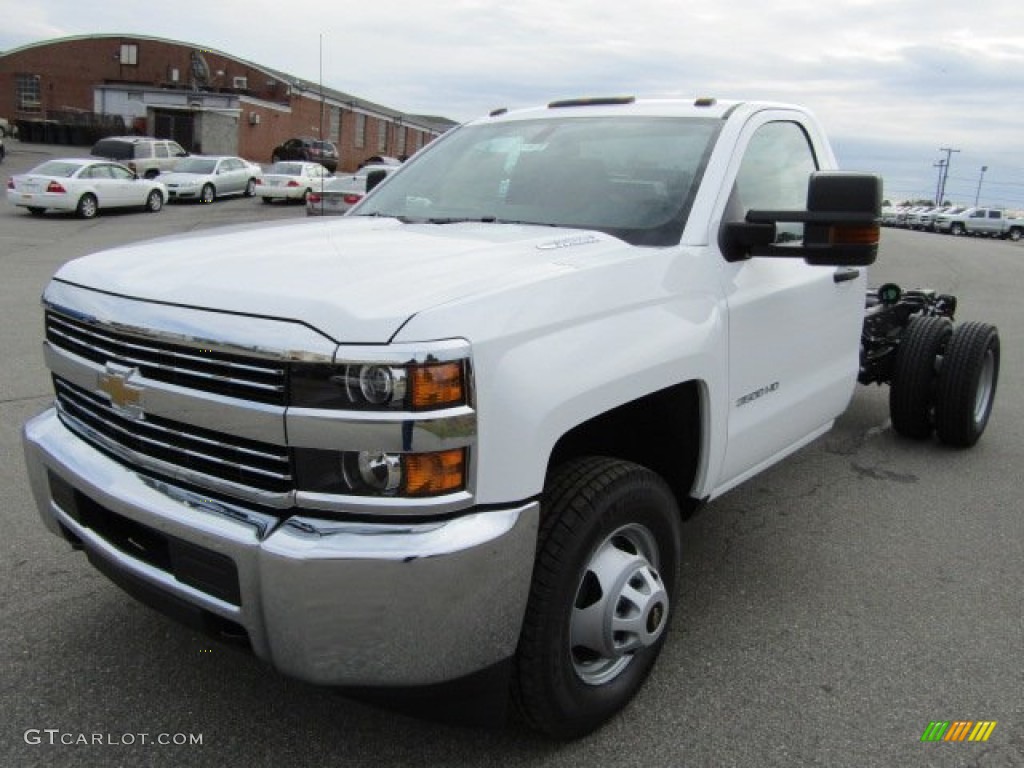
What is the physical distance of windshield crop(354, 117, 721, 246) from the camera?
3.25 meters

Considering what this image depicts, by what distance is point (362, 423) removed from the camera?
2041mm

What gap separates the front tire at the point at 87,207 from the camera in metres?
22.4

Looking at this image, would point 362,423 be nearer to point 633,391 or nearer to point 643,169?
point 633,391

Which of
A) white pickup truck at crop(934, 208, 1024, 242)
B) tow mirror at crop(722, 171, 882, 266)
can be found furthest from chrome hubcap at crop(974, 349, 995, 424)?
white pickup truck at crop(934, 208, 1024, 242)

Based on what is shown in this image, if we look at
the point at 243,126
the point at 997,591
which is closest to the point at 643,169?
the point at 997,591

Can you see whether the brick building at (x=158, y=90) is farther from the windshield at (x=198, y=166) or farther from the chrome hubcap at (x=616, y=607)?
the chrome hubcap at (x=616, y=607)

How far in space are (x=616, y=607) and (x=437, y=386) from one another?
97 centimetres

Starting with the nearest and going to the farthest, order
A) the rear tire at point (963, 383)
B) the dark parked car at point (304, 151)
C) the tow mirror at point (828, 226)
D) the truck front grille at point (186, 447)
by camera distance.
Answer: the truck front grille at point (186, 447)
the tow mirror at point (828, 226)
the rear tire at point (963, 383)
the dark parked car at point (304, 151)

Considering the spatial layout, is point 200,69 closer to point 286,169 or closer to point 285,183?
point 286,169

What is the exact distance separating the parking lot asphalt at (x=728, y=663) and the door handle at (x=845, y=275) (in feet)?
4.08

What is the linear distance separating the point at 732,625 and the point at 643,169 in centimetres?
176

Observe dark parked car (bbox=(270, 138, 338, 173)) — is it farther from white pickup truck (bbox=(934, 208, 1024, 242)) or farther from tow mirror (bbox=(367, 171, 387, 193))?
tow mirror (bbox=(367, 171, 387, 193))

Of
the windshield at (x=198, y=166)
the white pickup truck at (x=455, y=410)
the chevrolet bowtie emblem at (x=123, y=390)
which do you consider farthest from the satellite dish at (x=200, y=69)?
the chevrolet bowtie emblem at (x=123, y=390)

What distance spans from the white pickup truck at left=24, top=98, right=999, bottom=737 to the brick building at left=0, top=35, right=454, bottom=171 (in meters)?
51.2
